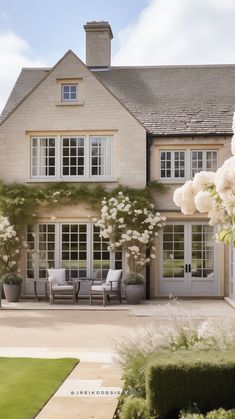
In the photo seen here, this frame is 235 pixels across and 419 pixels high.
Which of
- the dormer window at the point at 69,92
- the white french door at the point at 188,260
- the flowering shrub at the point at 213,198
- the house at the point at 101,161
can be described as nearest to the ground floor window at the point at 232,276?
the house at the point at 101,161

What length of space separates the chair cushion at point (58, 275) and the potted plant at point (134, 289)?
2.00 m

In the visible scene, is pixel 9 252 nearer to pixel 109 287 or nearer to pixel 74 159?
pixel 74 159

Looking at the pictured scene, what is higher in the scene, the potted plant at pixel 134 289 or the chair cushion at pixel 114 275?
the chair cushion at pixel 114 275

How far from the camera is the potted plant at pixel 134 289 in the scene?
19.7 m

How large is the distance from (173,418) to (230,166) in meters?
2.59

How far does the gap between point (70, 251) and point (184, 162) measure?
15.7ft

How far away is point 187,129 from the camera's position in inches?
848

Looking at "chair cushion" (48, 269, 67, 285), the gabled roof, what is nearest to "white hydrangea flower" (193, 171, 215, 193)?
"chair cushion" (48, 269, 67, 285)

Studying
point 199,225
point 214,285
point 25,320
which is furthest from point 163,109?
point 25,320

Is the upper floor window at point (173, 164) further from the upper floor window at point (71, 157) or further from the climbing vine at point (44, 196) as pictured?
the upper floor window at point (71, 157)

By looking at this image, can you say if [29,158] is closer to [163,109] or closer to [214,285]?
[163,109]

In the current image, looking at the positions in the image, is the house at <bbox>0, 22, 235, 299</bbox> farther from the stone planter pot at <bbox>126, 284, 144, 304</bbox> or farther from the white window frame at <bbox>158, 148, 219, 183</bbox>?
the stone planter pot at <bbox>126, 284, 144, 304</bbox>

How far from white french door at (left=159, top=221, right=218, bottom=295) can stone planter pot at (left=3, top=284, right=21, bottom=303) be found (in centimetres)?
470

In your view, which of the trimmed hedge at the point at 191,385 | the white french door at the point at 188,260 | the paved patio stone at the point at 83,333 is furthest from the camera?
the white french door at the point at 188,260
